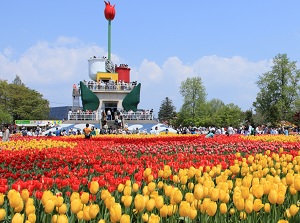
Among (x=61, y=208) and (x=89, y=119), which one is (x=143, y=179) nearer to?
(x=61, y=208)

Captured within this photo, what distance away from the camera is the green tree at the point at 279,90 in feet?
162

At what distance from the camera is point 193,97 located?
60.9 metres

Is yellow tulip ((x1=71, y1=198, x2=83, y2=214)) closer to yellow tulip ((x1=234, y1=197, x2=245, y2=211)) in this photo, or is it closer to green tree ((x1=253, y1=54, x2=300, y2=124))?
yellow tulip ((x1=234, y1=197, x2=245, y2=211))

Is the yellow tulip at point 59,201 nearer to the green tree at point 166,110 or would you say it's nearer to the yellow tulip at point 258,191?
the yellow tulip at point 258,191

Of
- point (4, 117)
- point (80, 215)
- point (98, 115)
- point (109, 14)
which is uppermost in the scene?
point (109, 14)

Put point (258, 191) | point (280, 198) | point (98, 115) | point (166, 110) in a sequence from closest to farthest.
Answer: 1. point (280, 198)
2. point (258, 191)
3. point (98, 115)
4. point (166, 110)

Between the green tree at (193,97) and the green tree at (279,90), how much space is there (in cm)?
1106

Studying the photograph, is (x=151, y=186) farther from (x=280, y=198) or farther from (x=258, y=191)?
(x=280, y=198)

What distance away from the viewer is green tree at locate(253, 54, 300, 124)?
4928 centimetres

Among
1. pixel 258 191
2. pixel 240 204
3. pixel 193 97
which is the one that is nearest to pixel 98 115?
pixel 193 97

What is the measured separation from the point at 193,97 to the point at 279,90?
1435 cm

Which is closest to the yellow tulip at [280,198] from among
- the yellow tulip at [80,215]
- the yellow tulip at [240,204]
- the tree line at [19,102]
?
the yellow tulip at [240,204]

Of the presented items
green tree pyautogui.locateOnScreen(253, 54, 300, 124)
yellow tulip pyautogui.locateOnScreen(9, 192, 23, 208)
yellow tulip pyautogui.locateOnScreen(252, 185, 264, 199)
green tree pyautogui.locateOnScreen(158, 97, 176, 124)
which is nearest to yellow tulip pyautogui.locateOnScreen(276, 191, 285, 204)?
yellow tulip pyautogui.locateOnScreen(252, 185, 264, 199)

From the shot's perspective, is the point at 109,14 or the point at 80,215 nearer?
the point at 80,215
